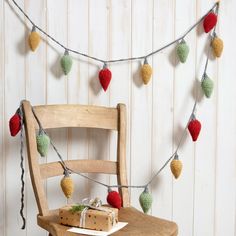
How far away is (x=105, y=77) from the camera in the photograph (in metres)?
1.85

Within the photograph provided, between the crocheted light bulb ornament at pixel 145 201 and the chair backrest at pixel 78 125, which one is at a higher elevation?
the chair backrest at pixel 78 125

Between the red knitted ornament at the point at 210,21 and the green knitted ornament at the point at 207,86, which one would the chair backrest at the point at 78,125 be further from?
the red knitted ornament at the point at 210,21

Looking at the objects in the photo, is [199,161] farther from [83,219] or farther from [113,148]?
[83,219]

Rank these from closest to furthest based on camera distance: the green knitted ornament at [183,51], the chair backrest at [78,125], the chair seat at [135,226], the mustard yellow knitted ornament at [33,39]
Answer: the chair seat at [135,226]
the chair backrest at [78,125]
the mustard yellow knitted ornament at [33,39]
the green knitted ornament at [183,51]

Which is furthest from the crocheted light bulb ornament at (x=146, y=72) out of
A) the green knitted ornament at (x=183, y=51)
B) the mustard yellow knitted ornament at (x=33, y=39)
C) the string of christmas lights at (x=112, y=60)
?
the mustard yellow knitted ornament at (x=33, y=39)

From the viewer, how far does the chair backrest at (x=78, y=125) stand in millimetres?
1599

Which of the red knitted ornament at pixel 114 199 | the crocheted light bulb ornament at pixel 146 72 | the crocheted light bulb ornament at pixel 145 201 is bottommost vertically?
the crocheted light bulb ornament at pixel 145 201

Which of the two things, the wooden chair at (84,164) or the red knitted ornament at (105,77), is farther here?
the red knitted ornament at (105,77)

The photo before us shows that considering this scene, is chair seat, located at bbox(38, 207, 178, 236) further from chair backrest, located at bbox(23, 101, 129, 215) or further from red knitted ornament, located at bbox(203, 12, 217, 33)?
red knitted ornament, located at bbox(203, 12, 217, 33)

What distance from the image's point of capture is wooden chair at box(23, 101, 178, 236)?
1.52 metres

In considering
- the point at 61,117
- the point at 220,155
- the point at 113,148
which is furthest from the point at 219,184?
the point at 61,117

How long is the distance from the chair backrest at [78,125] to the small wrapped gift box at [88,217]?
0.12 m

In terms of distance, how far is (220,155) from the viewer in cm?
Answer: 204

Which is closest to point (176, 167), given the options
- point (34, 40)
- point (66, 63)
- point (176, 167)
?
point (176, 167)
